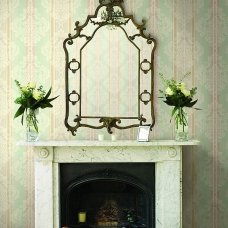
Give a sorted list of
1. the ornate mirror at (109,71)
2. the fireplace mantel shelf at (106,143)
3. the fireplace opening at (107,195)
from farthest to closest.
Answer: the ornate mirror at (109,71) → the fireplace opening at (107,195) → the fireplace mantel shelf at (106,143)

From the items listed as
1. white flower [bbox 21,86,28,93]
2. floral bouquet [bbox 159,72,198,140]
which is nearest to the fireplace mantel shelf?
floral bouquet [bbox 159,72,198,140]

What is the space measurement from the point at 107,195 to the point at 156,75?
1.26 m

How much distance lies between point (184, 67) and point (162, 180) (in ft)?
3.69

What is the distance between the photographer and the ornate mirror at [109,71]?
497cm

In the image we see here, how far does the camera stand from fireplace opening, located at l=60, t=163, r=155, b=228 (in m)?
4.84

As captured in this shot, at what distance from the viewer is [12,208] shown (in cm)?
499

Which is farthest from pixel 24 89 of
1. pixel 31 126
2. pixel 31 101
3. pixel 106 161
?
pixel 106 161

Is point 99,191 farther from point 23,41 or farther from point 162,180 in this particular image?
point 23,41

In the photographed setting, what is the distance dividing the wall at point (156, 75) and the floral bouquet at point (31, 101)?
244 millimetres

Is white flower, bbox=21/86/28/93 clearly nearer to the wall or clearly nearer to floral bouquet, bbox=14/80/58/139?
floral bouquet, bbox=14/80/58/139

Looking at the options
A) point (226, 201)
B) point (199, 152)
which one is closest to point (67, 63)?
point (199, 152)

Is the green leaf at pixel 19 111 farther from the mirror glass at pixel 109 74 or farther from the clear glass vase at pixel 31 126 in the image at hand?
the mirror glass at pixel 109 74

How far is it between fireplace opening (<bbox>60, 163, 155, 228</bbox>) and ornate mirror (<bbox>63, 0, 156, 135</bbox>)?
0.41 m

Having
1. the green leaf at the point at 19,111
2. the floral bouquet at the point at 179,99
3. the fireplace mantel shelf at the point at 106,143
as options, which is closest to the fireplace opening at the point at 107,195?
the fireplace mantel shelf at the point at 106,143
